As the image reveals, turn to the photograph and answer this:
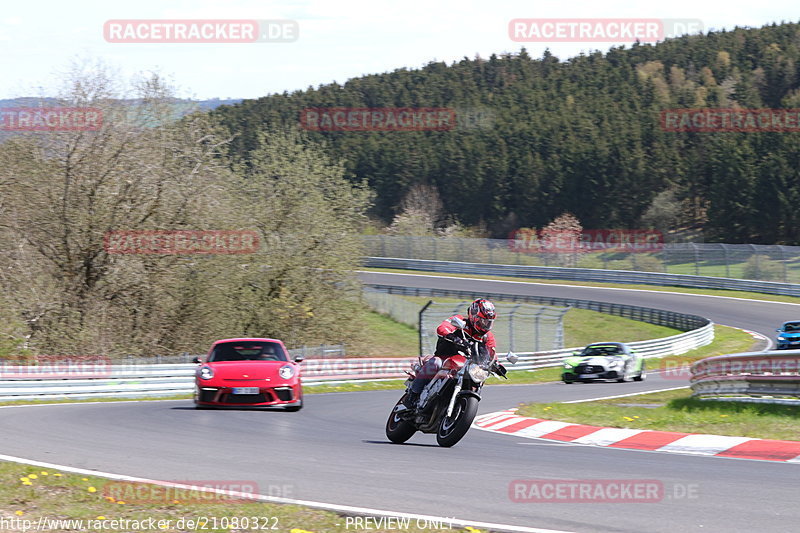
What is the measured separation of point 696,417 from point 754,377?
85.7 inches

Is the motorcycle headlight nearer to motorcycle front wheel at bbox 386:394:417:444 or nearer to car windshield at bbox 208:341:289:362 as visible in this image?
motorcycle front wheel at bbox 386:394:417:444

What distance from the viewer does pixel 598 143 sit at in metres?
103

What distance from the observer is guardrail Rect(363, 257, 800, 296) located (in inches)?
2076

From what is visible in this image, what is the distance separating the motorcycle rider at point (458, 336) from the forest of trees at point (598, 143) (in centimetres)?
7196

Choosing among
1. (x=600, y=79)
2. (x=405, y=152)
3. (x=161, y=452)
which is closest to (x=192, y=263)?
(x=161, y=452)

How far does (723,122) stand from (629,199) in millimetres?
11790

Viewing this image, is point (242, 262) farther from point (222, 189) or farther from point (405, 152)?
point (405, 152)

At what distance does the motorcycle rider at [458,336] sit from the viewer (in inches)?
388

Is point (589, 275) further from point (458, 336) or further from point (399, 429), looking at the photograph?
point (458, 336)

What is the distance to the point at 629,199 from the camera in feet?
327

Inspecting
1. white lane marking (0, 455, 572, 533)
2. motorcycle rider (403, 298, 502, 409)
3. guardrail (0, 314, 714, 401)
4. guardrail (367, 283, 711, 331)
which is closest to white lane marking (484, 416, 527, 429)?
motorcycle rider (403, 298, 502, 409)

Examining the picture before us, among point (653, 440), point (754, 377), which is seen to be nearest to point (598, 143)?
point (754, 377)

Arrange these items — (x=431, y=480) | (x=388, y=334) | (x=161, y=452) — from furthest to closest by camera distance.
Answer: (x=388, y=334) < (x=161, y=452) < (x=431, y=480)

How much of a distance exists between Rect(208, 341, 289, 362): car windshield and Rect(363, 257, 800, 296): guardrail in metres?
38.0
